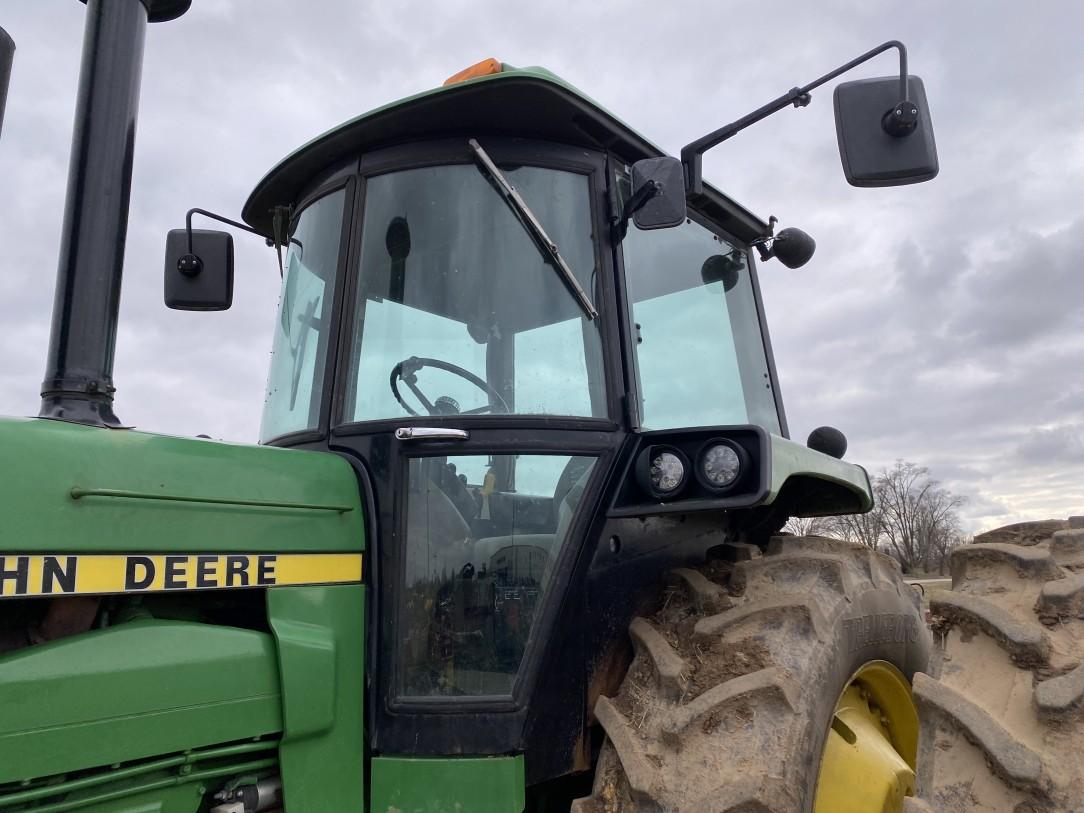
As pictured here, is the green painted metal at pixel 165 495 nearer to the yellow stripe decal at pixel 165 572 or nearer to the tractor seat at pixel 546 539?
the yellow stripe decal at pixel 165 572

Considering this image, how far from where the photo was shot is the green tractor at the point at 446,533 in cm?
184

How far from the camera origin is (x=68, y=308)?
1.94 metres

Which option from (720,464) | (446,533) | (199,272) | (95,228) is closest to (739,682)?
(720,464)

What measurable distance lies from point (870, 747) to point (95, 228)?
231 cm

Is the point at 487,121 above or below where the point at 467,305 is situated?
above

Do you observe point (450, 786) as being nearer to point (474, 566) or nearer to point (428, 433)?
point (474, 566)

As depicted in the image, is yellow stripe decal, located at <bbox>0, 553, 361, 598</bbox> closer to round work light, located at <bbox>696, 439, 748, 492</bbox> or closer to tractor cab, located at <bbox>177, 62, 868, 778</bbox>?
tractor cab, located at <bbox>177, 62, 868, 778</bbox>

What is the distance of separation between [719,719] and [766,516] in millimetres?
1040

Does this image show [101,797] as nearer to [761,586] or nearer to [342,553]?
[342,553]

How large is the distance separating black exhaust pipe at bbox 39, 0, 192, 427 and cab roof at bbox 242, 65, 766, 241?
0.60 metres

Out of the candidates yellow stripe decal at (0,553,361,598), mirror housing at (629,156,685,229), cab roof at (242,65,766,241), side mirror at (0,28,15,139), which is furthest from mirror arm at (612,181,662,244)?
side mirror at (0,28,15,139)

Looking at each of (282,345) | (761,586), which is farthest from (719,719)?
(282,345)

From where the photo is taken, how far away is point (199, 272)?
297 centimetres

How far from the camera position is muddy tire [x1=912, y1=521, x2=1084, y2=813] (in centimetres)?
186
